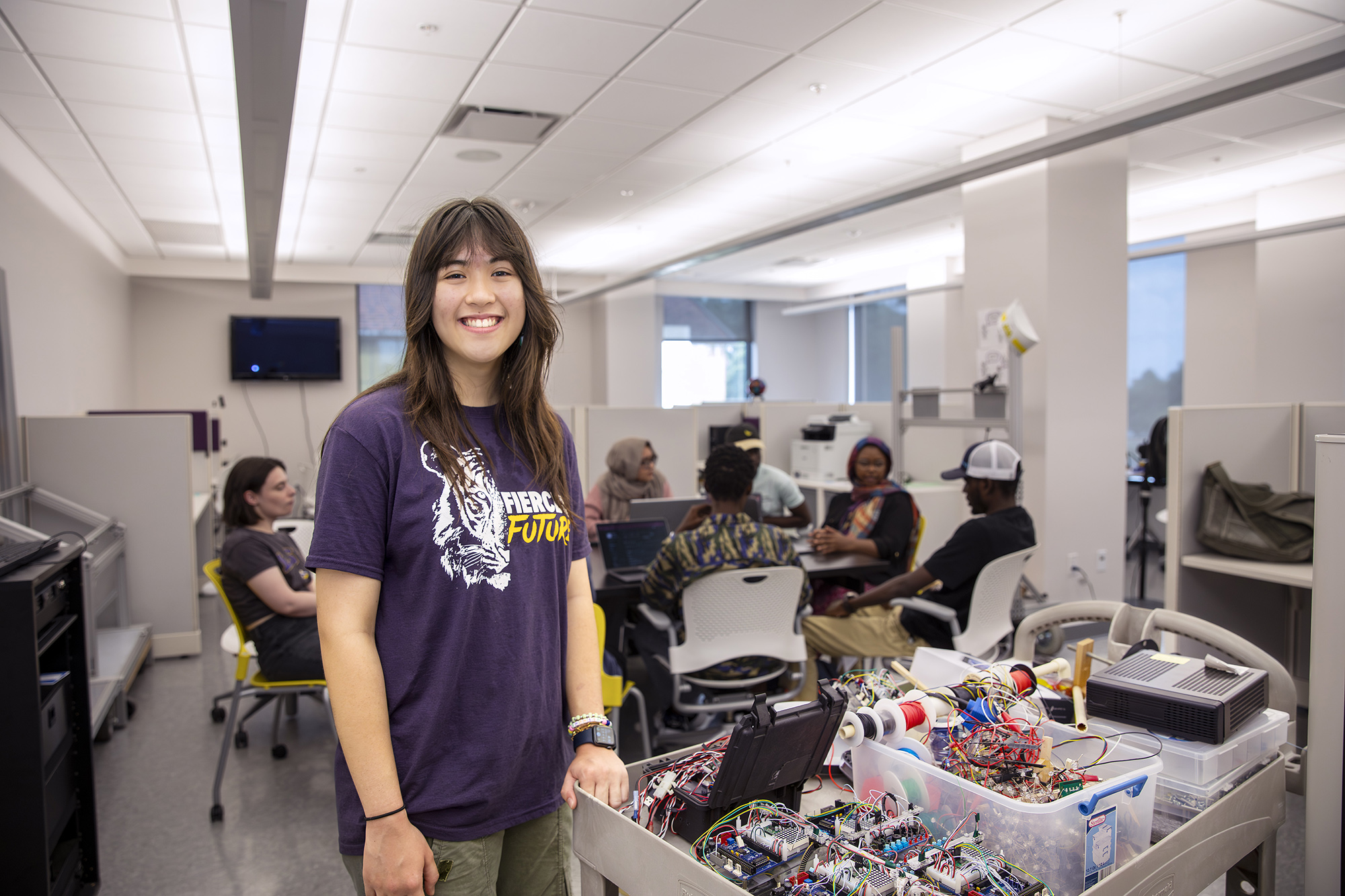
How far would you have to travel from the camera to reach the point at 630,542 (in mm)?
3109

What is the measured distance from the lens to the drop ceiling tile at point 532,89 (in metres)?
3.66

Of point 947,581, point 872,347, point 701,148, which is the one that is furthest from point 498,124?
point 872,347

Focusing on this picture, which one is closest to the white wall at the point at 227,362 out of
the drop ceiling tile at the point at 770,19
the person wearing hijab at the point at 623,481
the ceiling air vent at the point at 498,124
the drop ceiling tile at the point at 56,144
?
the drop ceiling tile at the point at 56,144

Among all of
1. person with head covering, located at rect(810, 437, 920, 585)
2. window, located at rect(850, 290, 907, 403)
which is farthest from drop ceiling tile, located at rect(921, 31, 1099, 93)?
window, located at rect(850, 290, 907, 403)

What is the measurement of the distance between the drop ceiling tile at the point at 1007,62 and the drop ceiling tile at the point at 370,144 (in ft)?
8.93

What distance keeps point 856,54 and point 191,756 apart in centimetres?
387

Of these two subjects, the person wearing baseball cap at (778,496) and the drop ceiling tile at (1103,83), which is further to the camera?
the person wearing baseball cap at (778,496)

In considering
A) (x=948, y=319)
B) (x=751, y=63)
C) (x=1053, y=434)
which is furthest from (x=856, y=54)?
(x=948, y=319)

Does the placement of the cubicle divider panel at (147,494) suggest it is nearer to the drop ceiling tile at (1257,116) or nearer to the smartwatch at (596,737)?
the smartwatch at (596,737)

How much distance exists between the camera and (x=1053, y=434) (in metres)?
4.57

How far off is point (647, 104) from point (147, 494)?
3.33 meters

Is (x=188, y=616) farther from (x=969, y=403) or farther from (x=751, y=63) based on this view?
(x=969, y=403)

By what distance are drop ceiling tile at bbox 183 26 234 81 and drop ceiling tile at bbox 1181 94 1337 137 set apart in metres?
4.37

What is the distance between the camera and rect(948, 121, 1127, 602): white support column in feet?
14.9
